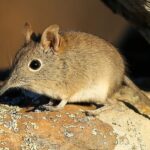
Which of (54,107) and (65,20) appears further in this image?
(65,20)

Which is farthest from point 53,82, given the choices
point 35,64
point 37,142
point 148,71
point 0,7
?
point 0,7

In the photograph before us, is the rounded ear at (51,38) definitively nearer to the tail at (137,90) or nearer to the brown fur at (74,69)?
the brown fur at (74,69)

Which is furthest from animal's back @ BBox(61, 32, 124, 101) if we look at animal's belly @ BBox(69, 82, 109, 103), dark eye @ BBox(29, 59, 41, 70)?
dark eye @ BBox(29, 59, 41, 70)

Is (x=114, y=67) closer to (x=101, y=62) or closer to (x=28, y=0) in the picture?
(x=101, y=62)

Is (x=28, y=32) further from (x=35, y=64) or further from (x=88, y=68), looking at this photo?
(x=88, y=68)

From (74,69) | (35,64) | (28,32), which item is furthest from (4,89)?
(74,69)
